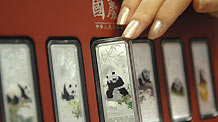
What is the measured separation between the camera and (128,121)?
2.81 ft

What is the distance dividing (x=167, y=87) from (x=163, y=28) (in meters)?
0.26

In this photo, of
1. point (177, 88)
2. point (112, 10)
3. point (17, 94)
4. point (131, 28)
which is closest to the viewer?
point (17, 94)

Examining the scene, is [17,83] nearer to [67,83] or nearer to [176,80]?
[67,83]

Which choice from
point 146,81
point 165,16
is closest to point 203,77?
point 146,81

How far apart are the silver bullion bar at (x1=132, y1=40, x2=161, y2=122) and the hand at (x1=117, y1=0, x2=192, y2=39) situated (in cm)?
13

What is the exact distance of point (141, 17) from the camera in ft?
2.79

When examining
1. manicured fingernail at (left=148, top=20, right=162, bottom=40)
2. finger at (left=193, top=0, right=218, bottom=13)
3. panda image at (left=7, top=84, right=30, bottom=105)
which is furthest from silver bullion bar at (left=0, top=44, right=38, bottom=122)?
finger at (left=193, top=0, right=218, bottom=13)

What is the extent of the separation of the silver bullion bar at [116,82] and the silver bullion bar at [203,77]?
0.38 meters

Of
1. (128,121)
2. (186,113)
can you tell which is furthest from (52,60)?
(186,113)

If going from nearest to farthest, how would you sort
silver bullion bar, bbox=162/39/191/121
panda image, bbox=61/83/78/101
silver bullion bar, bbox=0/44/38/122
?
silver bullion bar, bbox=0/44/38/122 → panda image, bbox=61/83/78/101 → silver bullion bar, bbox=162/39/191/121

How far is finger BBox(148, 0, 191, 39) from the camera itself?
2.83 feet

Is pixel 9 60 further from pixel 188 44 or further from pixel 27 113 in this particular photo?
pixel 188 44

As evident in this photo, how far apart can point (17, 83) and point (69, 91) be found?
148 millimetres

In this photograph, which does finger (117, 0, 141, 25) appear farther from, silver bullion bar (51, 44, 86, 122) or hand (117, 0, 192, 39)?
silver bullion bar (51, 44, 86, 122)
